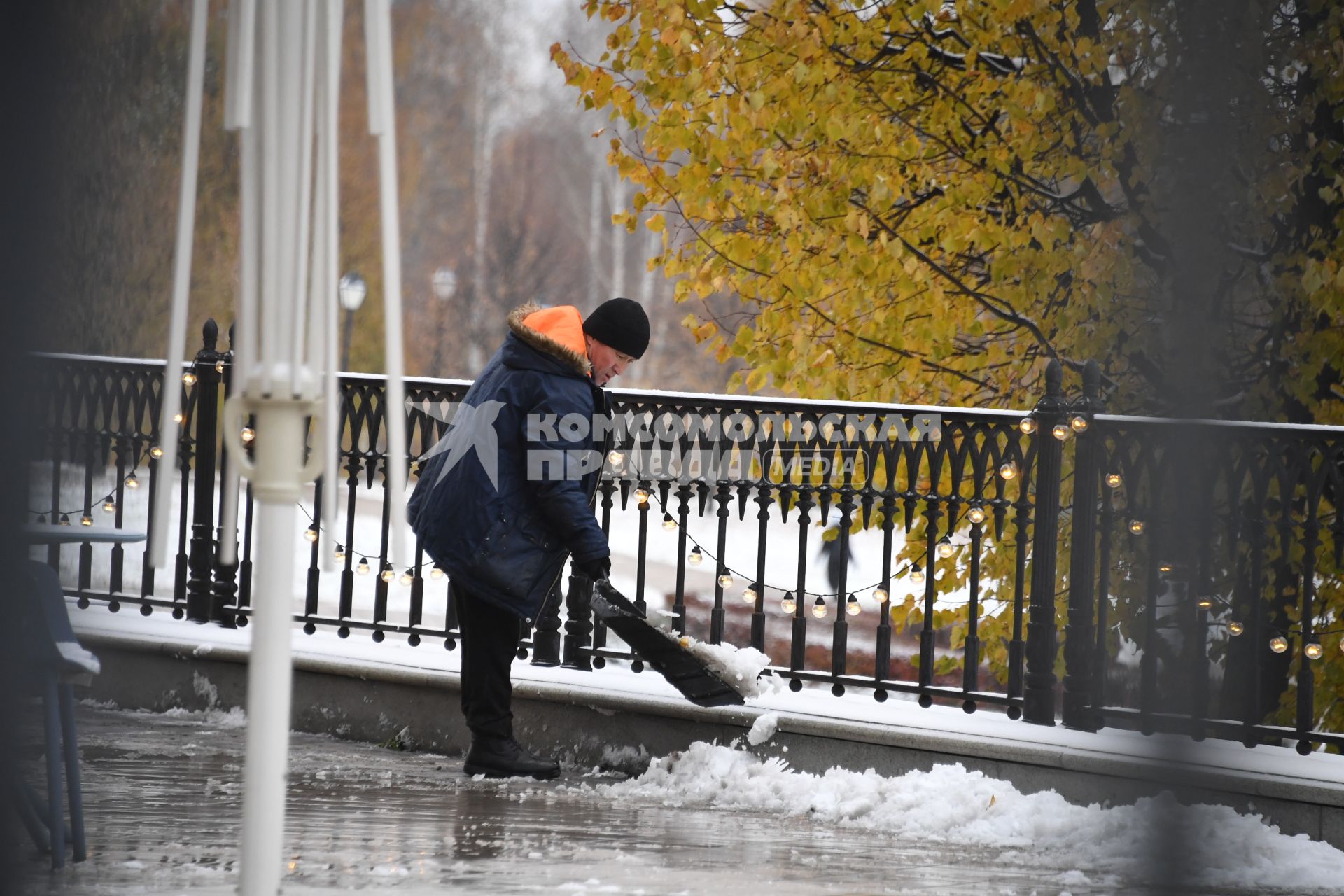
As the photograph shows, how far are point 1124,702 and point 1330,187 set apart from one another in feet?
8.50

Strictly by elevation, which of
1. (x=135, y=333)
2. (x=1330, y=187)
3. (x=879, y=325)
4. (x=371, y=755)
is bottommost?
(x=371, y=755)

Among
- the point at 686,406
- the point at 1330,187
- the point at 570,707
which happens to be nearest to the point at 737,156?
the point at 686,406

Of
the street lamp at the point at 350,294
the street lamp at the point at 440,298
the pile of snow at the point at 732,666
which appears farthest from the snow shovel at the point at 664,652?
the street lamp at the point at 440,298

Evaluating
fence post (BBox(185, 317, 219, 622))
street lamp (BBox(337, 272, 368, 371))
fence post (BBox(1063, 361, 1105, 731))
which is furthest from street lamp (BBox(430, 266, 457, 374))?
fence post (BBox(1063, 361, 1105, 731))

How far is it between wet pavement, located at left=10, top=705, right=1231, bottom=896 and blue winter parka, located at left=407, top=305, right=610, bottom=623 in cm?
79

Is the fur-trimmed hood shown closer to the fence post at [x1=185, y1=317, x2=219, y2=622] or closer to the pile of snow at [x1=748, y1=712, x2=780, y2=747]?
the pile of snow at [x1=748, y1=712, x2=780, y2=747]

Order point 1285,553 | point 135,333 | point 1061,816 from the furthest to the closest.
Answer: point 1285,553 < point 1061,816 < point 135,333

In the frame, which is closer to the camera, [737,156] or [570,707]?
[570,707]

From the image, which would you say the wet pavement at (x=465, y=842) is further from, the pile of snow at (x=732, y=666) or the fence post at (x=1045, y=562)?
the fence post at (x=1045, y=562)

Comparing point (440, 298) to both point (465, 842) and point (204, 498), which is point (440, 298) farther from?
point (465, 842)

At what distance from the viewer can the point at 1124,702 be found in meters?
6.05

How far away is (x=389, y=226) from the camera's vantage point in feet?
7.09

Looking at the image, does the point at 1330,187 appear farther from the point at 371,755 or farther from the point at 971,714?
the point at 371,755

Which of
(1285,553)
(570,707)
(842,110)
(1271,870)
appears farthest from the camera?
(842,110)
